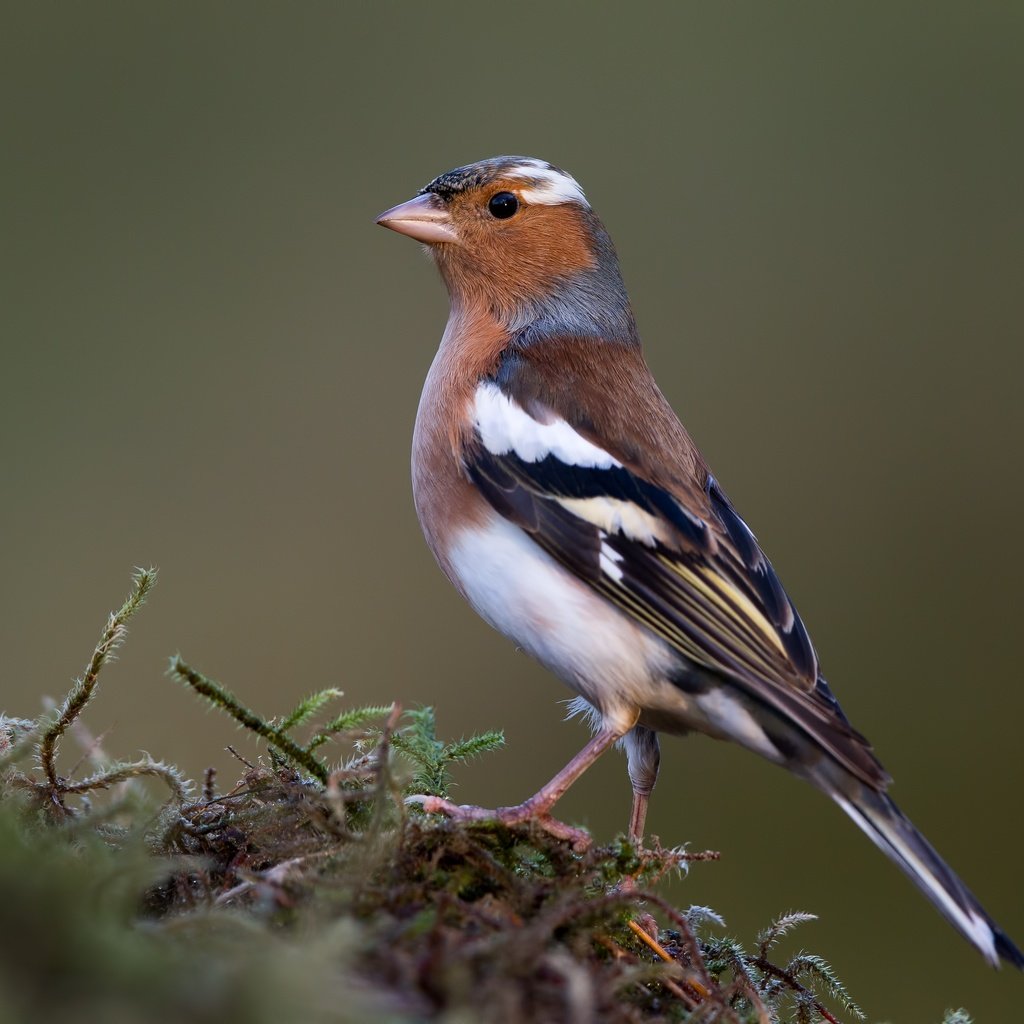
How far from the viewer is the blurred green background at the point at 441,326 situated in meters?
7.11

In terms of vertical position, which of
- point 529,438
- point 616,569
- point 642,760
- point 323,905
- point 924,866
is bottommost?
point 642,760

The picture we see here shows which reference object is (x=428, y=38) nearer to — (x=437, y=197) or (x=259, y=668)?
(x=259, y=668)

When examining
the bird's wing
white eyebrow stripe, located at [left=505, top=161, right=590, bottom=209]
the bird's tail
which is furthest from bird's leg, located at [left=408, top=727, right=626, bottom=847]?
white eyebrow stripe, located at [left=505, top=161, right=590, bottom=209]

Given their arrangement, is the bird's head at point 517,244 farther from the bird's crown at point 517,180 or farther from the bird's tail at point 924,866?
the bird's tail at point 924,866

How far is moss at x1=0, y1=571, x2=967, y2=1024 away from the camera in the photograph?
1242 millimetres

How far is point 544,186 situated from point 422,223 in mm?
442

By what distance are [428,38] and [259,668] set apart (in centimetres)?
530

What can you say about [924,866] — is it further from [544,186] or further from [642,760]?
[544,186]

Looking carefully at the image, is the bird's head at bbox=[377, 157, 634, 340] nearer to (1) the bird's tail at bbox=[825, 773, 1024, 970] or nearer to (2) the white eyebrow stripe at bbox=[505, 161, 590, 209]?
(2) the white eyebrow stripe at bbox=[505, 161, 590, 209]

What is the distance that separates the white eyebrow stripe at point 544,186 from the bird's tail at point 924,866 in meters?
2.30

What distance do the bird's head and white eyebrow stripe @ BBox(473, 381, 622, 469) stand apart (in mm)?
647

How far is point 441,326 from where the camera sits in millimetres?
8969

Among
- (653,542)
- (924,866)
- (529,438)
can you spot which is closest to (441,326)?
(529,438)

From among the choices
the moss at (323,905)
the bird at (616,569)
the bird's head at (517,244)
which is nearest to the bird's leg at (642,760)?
the bird at (616,569)
